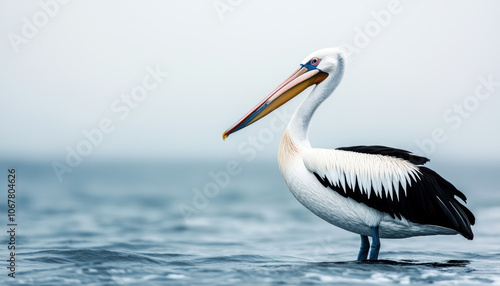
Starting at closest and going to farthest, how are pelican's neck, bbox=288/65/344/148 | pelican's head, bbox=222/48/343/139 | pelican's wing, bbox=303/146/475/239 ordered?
pelican's wing, bbox=303/146/475/239
pelican's neck, bbox=288/65/344/148
pelican's head, bbox=222/48/343/139

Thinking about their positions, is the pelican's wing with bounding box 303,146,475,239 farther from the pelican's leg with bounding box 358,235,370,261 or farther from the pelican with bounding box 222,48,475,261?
the pelican's leg with bounding box 358,235,370,261

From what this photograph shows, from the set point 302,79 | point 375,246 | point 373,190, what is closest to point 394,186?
point 373,190

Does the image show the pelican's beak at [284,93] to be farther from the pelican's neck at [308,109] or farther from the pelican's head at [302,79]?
the pelican's neck at [308,109]

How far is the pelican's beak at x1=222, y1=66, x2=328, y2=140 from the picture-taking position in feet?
22.1

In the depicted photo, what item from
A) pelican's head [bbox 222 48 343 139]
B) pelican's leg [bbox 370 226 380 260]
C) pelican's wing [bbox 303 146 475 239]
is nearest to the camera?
pelican's wing [bbox 303 146 475 239]

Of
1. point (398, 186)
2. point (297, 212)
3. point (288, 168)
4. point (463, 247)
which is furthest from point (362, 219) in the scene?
point (297, 212)

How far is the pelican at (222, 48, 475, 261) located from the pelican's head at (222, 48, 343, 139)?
379mm

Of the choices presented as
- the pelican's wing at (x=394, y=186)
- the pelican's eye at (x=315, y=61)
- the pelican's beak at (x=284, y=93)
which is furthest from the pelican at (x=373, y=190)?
the pelican's eye at (x=315, y=61)

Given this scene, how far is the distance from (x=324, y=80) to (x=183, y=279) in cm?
263

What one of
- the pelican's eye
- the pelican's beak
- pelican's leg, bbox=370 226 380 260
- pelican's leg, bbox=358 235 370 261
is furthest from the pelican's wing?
the pelican's eye

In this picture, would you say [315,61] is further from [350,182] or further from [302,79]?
[350,182]

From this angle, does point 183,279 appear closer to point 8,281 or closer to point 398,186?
point 8,281

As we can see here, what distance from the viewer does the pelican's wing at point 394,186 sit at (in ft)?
19.8

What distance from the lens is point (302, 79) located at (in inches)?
266
